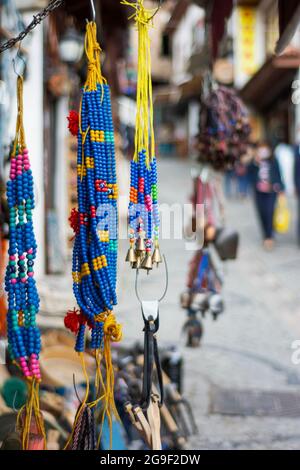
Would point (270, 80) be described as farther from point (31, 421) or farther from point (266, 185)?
point (31, 421)

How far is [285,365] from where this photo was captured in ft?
14.9

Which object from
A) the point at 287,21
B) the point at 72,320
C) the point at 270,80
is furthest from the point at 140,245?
the point at 270,80

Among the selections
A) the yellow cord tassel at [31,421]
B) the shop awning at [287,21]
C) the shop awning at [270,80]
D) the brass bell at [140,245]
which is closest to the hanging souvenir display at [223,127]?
the shop awning at [287,21]

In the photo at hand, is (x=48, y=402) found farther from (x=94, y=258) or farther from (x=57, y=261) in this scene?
(x=57, y=261)

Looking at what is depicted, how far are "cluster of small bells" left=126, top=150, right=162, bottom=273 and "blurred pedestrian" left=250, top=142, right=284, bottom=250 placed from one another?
740 cm

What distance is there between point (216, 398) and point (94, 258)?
2.42 metres

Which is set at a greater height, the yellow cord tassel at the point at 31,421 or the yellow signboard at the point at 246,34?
the yellow signboard at the point at 246,34

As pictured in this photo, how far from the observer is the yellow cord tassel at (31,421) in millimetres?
1855

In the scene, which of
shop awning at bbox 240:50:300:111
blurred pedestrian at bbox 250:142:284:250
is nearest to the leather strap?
blurred pedestrian at bbox 250:142:284:250

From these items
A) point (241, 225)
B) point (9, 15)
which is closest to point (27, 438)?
point (9, 15)

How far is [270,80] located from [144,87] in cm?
1600

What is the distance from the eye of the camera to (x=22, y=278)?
1.81m

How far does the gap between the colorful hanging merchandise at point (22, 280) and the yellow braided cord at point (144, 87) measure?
0.38m

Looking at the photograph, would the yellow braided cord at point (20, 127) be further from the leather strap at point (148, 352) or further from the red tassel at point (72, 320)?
the leather strap at point (148, 352)
